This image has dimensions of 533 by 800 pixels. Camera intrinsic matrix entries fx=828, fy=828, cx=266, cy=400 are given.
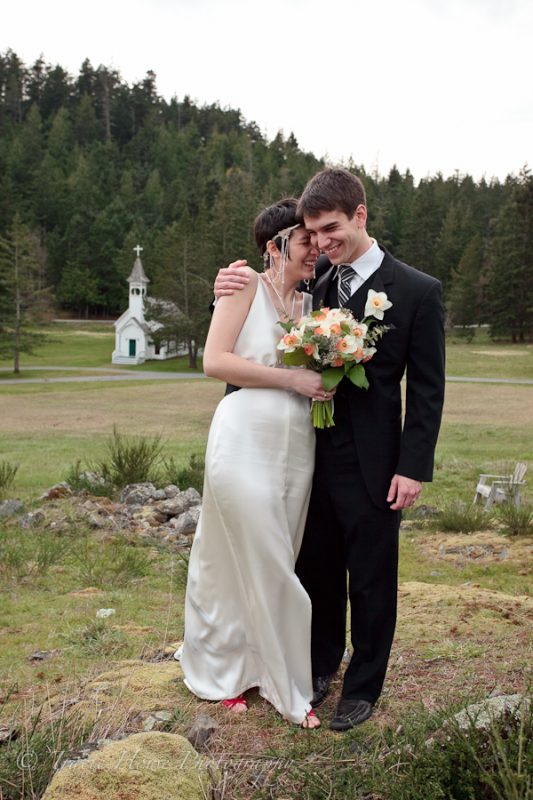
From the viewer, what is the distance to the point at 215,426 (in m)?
3.88

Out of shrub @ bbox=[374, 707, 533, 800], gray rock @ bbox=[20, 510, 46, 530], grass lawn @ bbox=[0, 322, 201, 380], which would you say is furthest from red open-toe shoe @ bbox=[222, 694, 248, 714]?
grass lawn @ bbox=[0, 322, 201, 380]

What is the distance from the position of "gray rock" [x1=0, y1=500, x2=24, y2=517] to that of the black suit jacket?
6.74 m

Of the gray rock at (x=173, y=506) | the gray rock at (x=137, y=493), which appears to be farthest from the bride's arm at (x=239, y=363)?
A: the gray rock at (x=137, y=493)

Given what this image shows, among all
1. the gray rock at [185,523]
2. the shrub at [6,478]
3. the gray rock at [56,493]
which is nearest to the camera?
the gray rock at [185,523]

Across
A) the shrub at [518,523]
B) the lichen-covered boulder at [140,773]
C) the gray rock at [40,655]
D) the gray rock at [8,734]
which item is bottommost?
the gray rock at [40,655]

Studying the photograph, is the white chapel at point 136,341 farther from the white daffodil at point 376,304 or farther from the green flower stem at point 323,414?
the white daffodil at point 376,304

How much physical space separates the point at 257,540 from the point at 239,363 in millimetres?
813

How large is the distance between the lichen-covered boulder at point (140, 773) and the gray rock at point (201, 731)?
0.25 meters

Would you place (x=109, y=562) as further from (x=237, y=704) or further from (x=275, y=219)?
(x=275, y=219)

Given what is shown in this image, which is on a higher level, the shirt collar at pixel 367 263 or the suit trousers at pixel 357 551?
the shirt collar at pixel 367 263

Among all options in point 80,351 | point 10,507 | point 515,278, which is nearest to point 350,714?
point 10,507

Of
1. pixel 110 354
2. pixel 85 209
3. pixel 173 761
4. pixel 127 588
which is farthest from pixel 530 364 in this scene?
pixel 85 209

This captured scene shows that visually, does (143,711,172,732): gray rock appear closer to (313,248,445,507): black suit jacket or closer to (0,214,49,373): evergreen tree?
(313,248,445,507): black suit jacket

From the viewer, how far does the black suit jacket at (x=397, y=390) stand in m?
3.62
